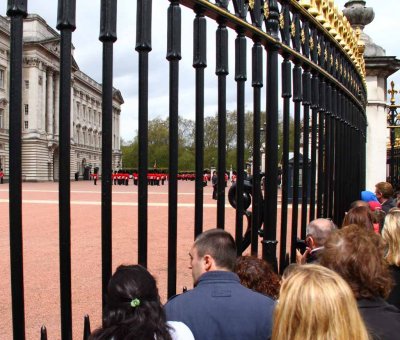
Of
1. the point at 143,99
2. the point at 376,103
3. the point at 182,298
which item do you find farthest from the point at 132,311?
the point at 376,103

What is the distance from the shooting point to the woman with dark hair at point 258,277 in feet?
8.63

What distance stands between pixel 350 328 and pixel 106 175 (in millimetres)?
1149

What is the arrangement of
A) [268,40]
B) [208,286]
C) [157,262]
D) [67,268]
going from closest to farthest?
1. [67,268]
2. [208,286]
3. [268,40]
4. [157,262]

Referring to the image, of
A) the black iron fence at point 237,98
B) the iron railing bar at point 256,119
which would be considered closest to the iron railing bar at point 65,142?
the black iron fence at point 237,98

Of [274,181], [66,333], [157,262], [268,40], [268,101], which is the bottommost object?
[157,262]

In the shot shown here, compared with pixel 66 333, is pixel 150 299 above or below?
above

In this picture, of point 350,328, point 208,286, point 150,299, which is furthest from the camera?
point 208,286

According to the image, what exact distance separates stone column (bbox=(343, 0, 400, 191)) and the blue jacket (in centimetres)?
599

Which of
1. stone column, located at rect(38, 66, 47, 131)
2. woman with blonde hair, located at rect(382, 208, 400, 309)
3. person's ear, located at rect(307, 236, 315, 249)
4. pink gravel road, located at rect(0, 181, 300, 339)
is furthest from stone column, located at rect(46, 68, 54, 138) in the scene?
woman with blonde hair, located at rect(382, 208, 400, 309)

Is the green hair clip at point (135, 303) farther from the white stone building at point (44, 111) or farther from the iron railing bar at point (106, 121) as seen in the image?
the white stone building at point (44, 111)

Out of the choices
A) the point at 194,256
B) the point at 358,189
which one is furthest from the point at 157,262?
the point at 194,256

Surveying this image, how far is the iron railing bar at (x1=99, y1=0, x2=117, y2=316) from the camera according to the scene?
7.44 feet

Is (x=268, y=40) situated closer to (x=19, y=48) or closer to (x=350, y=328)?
(x=19, y=48)

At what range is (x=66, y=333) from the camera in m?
2.20
